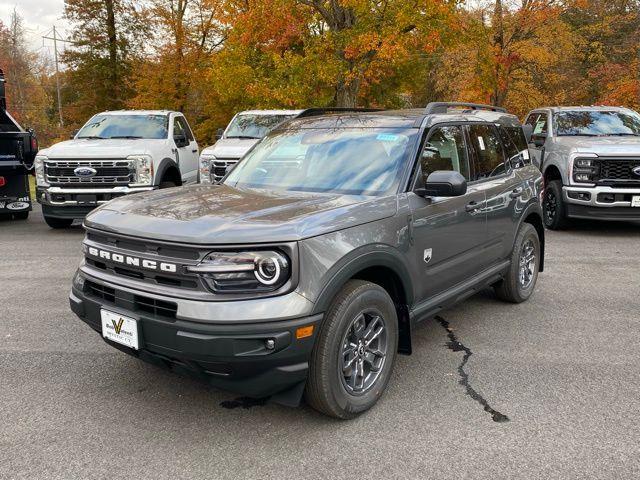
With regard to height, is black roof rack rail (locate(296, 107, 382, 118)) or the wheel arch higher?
black roof rack rail (locate(296, 107, 382, 118))

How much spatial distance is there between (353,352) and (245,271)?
0.90m

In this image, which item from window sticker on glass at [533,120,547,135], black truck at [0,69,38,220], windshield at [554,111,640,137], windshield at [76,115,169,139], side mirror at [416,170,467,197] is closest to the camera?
side mirror at [416,170,467,197]

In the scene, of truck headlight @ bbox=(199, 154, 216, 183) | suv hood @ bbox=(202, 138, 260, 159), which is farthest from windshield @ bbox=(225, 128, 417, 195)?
truck headlight @ bbox=(199, 154, 216, 183)

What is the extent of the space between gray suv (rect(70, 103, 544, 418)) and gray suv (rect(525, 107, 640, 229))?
16.2 feet

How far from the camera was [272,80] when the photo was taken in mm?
16656

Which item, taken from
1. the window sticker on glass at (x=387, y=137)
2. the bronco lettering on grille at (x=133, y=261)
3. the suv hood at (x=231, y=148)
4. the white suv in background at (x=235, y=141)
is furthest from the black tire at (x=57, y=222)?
the window sticker on glass at (x=387, y=137)

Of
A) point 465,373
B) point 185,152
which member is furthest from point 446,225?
point 185,152

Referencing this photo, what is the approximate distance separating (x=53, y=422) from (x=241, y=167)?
7.75ft

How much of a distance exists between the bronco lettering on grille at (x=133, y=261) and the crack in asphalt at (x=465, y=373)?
2079 mm

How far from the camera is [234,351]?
2740mm

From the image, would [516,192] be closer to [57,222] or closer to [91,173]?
[91,173]

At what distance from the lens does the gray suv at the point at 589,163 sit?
28.3ft

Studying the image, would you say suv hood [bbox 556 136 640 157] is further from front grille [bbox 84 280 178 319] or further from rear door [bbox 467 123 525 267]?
front grille [bbox 84 280 178 319]

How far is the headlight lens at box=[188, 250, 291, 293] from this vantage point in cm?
282
